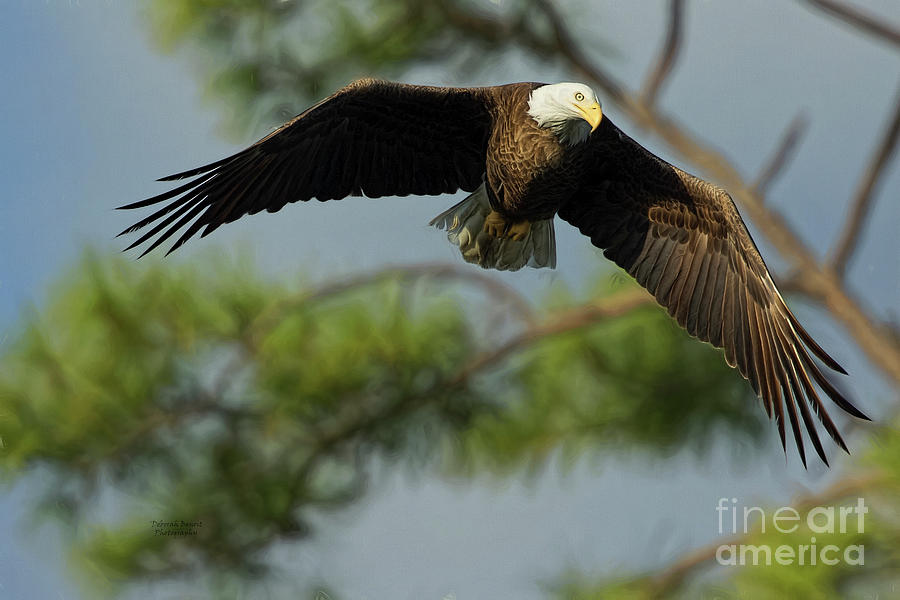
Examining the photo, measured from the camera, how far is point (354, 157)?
2.53 meters

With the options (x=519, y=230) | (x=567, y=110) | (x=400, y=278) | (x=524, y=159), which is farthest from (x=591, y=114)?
(x=400, y=278)

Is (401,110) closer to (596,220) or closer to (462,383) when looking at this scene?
(596,220)

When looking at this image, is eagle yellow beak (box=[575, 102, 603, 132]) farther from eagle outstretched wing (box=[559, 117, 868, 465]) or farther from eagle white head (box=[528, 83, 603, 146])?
eagle outstretched wing (box=[559, 117, 868, 465])

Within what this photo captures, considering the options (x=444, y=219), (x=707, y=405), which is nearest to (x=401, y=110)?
(x=444, y=219)

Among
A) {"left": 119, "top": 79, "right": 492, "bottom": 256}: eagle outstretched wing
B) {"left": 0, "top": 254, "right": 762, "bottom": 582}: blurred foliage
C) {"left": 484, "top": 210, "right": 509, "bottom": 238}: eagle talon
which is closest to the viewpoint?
{"left": 119, "top": 79, "right": 492, "bottom": 256}: eagle outstretched wing

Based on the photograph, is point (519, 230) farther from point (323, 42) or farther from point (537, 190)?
point (323, 42)

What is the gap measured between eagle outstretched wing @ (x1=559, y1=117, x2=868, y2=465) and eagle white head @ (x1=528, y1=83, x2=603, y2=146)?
98 mm

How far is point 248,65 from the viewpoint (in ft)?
12.7

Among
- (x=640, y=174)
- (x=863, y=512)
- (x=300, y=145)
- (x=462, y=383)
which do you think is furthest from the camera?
(x=462, y=383)

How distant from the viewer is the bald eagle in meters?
2.39

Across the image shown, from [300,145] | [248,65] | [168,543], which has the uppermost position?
[248,65]

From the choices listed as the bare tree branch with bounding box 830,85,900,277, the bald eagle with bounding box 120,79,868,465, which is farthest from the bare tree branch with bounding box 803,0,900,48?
the bald eagle with bounding box 120,79,868,465

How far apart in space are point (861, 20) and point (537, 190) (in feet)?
5.76

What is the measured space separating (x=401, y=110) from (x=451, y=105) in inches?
4.3
